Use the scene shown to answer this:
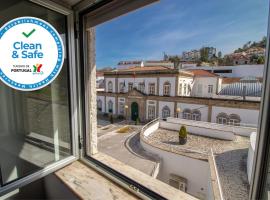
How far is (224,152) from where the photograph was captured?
4.73 metres

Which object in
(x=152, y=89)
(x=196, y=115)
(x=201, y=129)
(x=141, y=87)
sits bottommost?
(x=201, y=129)

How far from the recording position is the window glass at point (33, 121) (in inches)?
34.1

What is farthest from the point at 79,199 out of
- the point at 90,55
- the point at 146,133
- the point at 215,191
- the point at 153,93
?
the point at 153,93

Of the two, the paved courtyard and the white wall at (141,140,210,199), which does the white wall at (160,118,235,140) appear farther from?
the white wall at (141,140,210,199)

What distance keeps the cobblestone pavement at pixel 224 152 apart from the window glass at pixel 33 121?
2.46 meters

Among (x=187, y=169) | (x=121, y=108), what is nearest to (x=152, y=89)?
(x=121, y=108)

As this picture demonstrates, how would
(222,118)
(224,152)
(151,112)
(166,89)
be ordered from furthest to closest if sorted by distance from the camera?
1. (151,112)
2. (166,89)
3. (222,118)
4. (224,152)

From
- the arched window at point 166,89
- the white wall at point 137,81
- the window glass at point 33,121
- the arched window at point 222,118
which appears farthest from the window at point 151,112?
the window glass at point 33,121

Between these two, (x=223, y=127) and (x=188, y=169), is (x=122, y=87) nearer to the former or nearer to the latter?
(x=223, y=127)

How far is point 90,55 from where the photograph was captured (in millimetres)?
1099

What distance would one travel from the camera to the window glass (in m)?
0.87

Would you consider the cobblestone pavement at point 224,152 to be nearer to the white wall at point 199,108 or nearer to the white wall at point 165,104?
the white wall at point 199,108

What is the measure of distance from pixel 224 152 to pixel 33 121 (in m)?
5.33

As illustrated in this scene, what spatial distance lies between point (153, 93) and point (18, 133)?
882 cm
